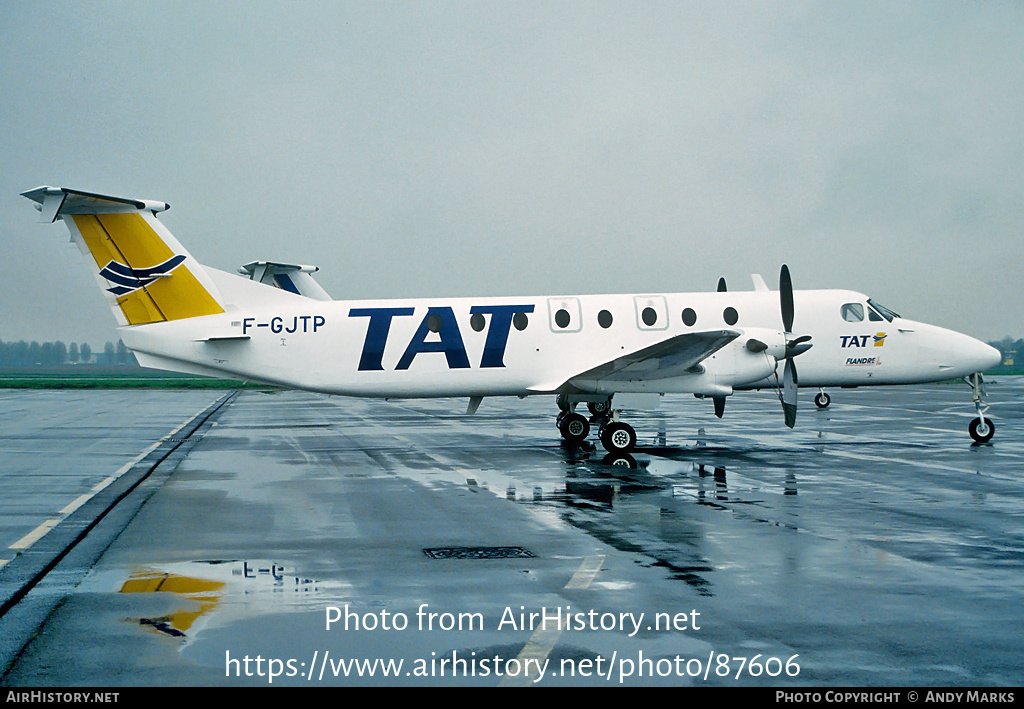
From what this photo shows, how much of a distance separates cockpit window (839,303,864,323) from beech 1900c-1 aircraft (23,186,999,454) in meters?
0.07

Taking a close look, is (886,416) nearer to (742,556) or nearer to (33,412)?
(742,556)

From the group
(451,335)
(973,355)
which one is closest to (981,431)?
(973,355)

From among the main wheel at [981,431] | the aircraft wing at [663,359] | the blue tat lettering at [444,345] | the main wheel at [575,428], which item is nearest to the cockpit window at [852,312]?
the main wheel at [981,431]

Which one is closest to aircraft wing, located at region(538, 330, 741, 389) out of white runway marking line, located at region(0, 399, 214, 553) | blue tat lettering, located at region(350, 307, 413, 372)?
blue tat lettering, located at region(350, 307, 413, 372)

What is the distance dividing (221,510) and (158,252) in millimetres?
10001

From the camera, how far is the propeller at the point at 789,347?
21078 millimetres

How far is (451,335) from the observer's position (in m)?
22.2

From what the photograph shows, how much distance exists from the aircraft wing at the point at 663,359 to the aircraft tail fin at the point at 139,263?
9015 mm

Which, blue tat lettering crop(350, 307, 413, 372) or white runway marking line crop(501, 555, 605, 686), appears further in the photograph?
blue tat lettering crop(350, 307, 413, 372)

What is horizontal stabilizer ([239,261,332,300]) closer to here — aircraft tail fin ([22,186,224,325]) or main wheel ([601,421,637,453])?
aircraft tail fin ([22,186,224,325])

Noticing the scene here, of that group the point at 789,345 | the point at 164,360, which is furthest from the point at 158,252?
the point at 789,345

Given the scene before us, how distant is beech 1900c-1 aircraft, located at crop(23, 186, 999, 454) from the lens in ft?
69.7

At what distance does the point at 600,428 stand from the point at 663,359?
13.1 feet

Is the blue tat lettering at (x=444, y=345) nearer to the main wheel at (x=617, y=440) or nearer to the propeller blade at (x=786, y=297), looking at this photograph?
the main wheel at (x=617, y=440)
